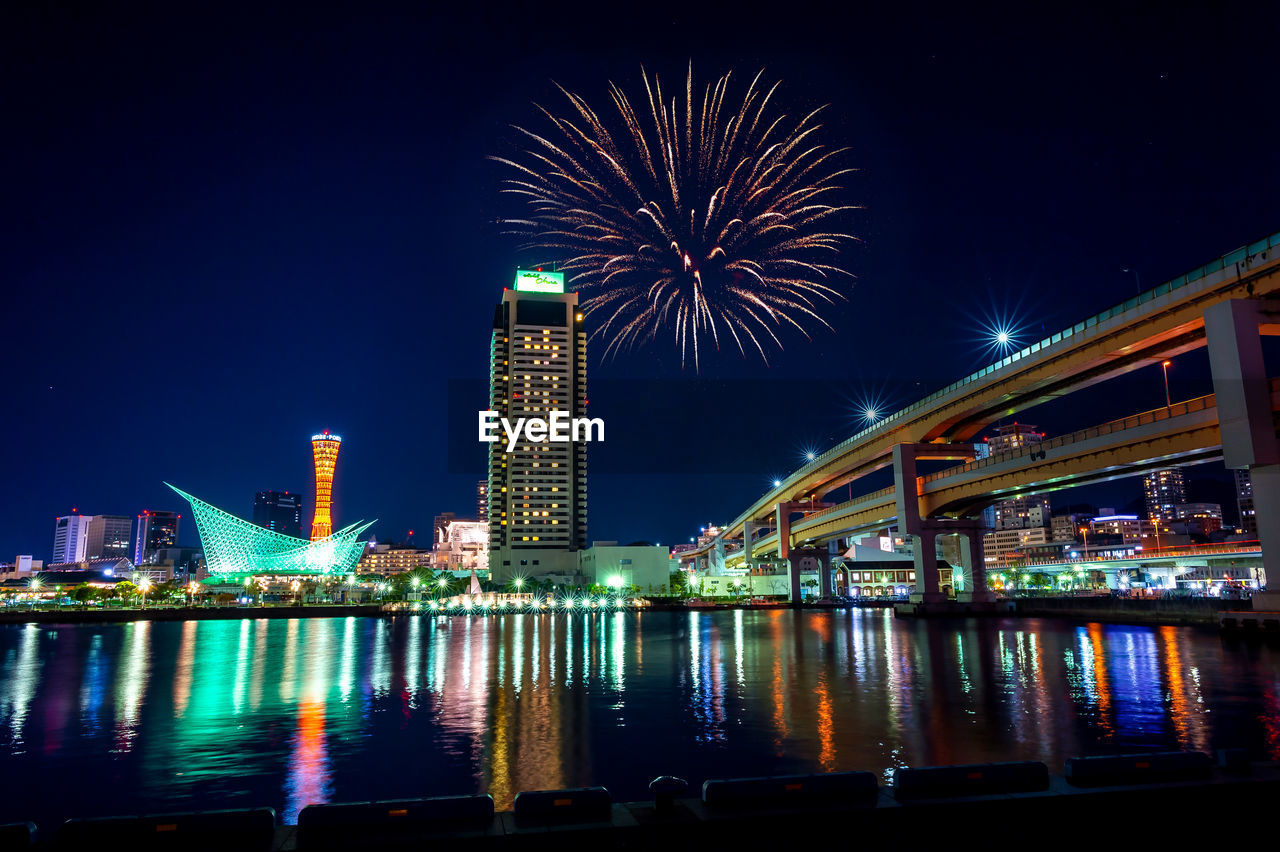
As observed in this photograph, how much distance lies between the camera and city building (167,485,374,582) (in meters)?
169

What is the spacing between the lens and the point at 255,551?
182 metres

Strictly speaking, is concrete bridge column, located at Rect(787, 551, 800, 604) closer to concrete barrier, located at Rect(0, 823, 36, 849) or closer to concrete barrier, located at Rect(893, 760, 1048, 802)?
concrete barrier, located at Rect(893, 760, 1048, 802)

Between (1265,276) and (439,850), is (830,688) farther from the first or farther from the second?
(1265,276)

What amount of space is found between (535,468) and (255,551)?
6561 centimetres

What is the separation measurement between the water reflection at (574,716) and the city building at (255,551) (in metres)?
139

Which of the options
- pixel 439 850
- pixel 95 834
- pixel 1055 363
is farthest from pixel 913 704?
pixel 1055 363

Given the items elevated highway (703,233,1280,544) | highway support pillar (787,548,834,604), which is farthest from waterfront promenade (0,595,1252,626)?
elevated highway (703,233,1280,544)

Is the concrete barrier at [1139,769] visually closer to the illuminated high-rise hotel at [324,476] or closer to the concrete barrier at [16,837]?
the concrete barrier at [16,837]

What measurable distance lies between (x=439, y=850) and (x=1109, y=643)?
156 ft

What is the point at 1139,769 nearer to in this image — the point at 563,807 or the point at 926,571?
the point at 563,807

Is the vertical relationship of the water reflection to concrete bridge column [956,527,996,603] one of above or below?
below

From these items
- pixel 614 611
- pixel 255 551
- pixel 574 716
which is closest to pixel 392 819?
pixel 574 716

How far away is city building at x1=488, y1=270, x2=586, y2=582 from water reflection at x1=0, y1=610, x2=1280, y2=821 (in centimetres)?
14101

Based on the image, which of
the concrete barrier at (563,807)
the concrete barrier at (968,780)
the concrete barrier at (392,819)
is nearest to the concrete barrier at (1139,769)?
the concrete barrier at (968,780)
